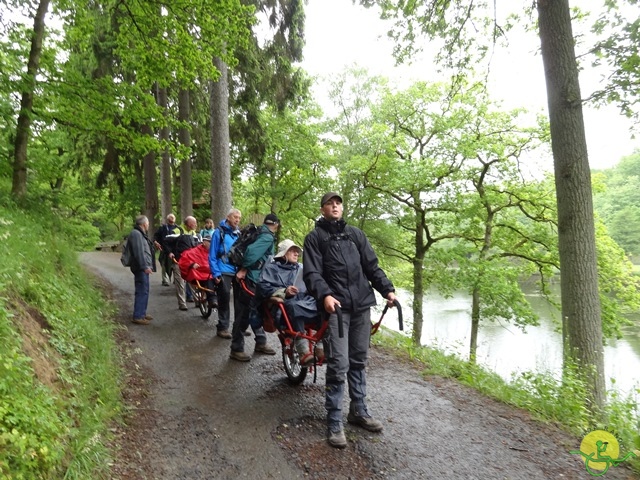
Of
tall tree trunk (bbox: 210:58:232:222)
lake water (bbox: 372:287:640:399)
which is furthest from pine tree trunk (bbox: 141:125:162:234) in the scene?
lake water (bbox: 372:287:640:399)

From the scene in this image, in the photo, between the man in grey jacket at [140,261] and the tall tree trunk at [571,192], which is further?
the man in grey jacket at [140,261]

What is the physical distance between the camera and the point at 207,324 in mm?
7355

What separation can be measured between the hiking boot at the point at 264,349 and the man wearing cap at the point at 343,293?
7.09ft

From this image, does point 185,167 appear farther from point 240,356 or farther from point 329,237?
point 329,237

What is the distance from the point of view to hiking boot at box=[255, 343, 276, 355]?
18.9 feet

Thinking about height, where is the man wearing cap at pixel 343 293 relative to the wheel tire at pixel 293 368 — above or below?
above

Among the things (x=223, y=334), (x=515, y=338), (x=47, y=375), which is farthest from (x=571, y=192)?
(x=515, y=338)

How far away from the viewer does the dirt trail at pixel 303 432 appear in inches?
122

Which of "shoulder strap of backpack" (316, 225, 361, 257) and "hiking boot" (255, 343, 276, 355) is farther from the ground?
"shoulder strap of backpack" (316, 225, 361, 257)

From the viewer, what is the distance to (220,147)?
940 centimetres

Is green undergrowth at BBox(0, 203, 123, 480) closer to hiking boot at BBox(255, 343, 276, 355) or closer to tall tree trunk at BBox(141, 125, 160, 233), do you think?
hiking boot at BBox(255, 343, 276, 355)

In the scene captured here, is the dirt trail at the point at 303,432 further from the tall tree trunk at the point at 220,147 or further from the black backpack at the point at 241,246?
the tall tree trunk at the point at 220,147

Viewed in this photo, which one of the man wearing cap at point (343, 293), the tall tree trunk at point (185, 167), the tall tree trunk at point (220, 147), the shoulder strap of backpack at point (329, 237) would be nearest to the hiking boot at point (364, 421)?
the man wearing cap at point (343, 293)

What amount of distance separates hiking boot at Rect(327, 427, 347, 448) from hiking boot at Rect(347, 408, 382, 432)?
0.28 m
